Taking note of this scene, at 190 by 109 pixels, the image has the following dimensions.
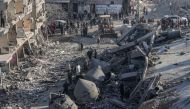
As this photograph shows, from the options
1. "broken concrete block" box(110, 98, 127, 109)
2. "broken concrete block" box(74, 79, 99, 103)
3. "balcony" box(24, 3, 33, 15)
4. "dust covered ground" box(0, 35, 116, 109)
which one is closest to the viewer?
"broken concrete block" box(110, 98, 127, 109)

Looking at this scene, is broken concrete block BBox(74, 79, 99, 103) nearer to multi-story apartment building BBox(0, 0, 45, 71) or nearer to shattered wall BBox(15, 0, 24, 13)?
multi-story apartment building BBox(0, 0, 45, 71)

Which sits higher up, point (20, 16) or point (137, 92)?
point (20, 16)

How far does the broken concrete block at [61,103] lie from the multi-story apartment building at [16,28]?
10197 millimetres

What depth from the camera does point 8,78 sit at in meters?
37.6

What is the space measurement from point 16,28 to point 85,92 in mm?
15626

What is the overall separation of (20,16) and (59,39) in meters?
9.83

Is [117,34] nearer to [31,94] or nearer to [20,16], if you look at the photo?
[20,16]

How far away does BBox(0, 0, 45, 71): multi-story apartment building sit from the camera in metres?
39.5

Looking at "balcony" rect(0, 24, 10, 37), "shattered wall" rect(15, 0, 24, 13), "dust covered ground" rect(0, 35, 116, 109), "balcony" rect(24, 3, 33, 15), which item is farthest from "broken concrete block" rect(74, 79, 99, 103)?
"balcony" rect(24, 3, 33, 15)

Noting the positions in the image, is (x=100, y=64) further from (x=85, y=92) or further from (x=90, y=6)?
(x=90, y=6)

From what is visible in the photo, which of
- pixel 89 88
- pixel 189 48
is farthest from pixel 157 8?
pixel 89 88

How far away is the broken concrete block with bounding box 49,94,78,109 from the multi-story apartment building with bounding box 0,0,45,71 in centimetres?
1020

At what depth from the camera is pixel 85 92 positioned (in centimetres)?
3080

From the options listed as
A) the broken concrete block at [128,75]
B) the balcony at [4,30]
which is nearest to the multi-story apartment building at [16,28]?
the balcony at [4,30]
